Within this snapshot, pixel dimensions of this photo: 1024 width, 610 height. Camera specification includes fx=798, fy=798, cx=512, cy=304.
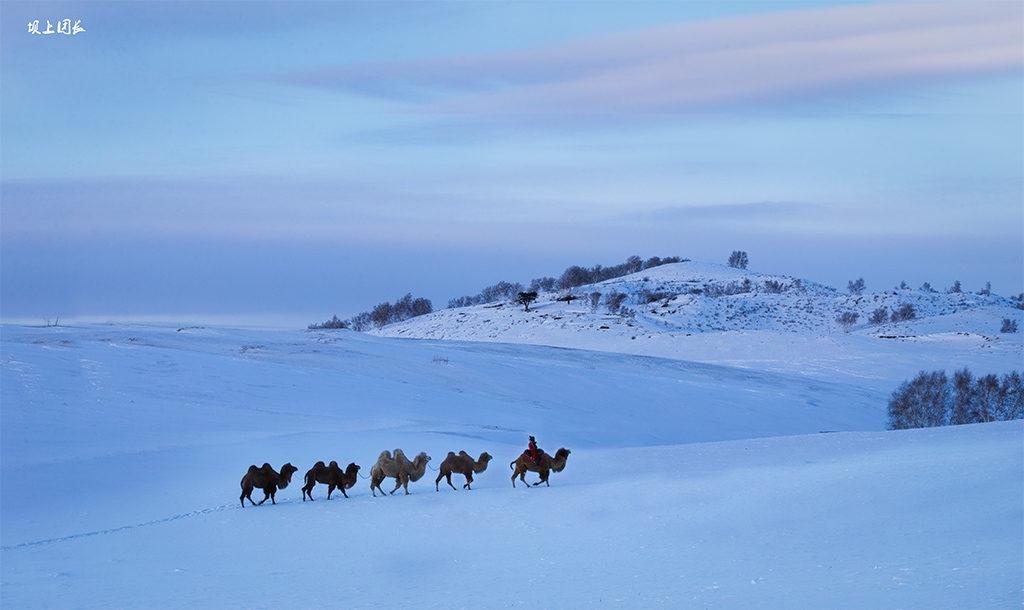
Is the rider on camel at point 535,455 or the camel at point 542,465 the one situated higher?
the rider on camel at point 535,455

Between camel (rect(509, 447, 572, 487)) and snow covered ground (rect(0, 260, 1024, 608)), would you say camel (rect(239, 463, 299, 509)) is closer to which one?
snow covered ground (rect(0, 260, 1024, 608))

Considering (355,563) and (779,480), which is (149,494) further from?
(779,480)

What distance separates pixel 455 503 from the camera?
36.3 feet

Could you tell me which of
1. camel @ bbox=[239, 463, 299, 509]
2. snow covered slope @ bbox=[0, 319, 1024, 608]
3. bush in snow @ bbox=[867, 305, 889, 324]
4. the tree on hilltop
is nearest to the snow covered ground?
snow covered slope @ bbox=[0, 319, 1024, 608]

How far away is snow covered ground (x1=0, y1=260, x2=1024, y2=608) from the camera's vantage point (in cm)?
730

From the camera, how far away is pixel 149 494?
488 inches

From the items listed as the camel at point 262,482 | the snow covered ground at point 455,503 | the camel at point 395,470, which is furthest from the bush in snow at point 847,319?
the camel at point 262,482

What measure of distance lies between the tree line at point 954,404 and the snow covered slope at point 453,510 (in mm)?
10045

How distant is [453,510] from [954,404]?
27.2 metres

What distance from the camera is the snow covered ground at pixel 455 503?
288 inches

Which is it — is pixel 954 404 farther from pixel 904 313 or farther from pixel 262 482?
pixel 904 313

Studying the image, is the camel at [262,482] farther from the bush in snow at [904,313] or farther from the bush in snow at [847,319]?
the bush in snow at [904,313]

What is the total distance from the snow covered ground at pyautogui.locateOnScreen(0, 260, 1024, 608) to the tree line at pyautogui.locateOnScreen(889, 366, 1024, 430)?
2358mm

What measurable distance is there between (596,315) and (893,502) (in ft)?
202
